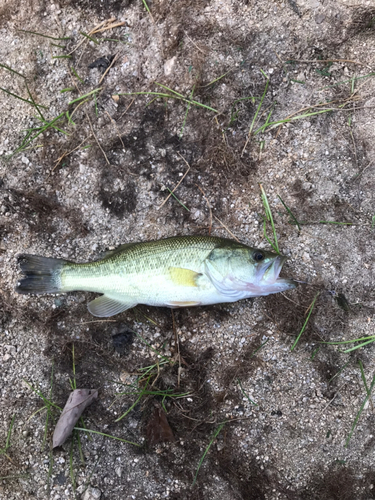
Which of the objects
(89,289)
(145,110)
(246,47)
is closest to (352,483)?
(89,289)

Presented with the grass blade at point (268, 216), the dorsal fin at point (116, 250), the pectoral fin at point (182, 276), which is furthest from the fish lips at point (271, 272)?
the dorsal fin at point (116, 250)

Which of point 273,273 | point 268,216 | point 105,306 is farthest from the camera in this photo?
point 268,216

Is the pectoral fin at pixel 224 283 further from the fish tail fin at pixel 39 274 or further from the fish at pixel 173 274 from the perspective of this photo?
the fish tail fin at pixel 39 274

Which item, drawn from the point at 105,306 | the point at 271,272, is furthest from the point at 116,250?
the point at 271,272

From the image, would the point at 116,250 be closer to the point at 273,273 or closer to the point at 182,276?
the point at 182,276

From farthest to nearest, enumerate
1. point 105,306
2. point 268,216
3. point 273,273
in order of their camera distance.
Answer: point 268,216, point 105,306, point 273,273

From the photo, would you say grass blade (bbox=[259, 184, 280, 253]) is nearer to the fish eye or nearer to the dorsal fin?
the fish eye
